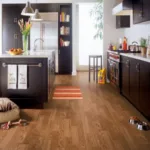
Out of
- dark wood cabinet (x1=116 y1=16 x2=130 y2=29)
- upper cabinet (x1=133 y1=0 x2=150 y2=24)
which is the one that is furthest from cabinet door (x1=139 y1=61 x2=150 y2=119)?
dark wood cabinet (x1=116 y1=16 x2=130 y2=29)

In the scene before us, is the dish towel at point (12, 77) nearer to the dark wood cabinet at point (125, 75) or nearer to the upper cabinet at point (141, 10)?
the dark wood cabinet at point (125, 75)

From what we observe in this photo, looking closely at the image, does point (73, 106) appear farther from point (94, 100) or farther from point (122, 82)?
point (122, 82)

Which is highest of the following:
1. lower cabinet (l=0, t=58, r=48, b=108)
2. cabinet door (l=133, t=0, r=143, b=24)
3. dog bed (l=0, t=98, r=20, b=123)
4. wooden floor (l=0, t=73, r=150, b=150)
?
cabinet door (l=133, t=0, r=143, b=24)

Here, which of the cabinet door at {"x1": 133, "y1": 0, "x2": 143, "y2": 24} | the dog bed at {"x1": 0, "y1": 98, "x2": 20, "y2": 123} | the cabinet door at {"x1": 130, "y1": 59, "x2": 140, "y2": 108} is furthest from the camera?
the cabinet door at {"x1": 133, "y1": 0, "x2": 143, "y2": 24}

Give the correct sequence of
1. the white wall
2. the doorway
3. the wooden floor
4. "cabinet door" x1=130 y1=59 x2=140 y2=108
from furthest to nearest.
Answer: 1. the doorway
2. the white wall
3. "cabinet door" x1=130 y1=59 x2=140 y2=108
4. the wooden floor

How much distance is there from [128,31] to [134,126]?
4.31 m

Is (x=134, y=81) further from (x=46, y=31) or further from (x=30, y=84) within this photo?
(x=46, y=31)

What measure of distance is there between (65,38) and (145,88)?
5.83 m

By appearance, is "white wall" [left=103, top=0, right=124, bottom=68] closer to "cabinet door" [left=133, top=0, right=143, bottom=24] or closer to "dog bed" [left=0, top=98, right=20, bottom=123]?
"cabinet door" [left=133, top=0, right=143, bottom=24]

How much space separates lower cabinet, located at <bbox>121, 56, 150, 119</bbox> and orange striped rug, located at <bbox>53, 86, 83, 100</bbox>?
3.39 feet

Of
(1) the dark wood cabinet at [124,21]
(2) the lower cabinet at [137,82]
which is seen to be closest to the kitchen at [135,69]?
(2) the lower cabinet at [137,82]

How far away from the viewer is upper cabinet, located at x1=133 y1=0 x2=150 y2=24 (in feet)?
14.4

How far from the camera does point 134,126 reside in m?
3.53

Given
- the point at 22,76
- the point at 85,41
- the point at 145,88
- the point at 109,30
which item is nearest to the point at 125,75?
the point at 145,88
